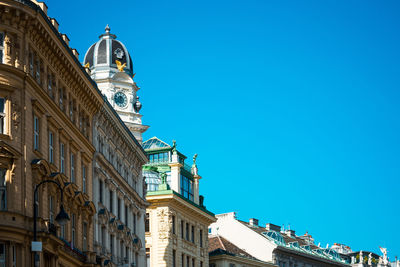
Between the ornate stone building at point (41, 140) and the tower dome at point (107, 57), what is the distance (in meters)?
38.7

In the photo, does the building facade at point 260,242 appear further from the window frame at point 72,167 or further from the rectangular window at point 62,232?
the rectangular window at point 62,232

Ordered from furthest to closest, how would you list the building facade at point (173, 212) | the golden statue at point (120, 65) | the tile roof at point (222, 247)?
the tile roof at point (222, 247)
the golden statue at point (120, 65)
the building facade at point (173, 212)

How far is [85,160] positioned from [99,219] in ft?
14.0

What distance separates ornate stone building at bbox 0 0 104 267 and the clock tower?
124ft

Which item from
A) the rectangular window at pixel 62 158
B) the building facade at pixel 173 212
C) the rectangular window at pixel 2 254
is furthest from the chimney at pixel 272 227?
the rectangular window at pixel 2 254

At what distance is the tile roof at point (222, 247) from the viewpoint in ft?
325

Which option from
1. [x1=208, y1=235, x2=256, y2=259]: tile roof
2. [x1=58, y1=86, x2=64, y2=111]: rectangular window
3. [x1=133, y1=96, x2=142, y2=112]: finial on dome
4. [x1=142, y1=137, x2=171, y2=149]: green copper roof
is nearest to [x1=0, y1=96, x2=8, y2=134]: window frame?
[x1=58, y1=86, x2=64, y2=111]: rectangular window

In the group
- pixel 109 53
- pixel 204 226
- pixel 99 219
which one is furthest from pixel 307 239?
pixel 99 219

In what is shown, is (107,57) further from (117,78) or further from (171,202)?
(171,202)

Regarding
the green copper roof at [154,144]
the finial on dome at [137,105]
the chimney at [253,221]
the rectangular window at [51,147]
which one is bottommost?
the rectangular window at [51,147]

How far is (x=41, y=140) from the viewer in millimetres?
44250

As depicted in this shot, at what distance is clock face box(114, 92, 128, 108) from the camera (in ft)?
298

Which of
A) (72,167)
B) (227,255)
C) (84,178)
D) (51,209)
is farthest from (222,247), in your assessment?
→ (51,209)

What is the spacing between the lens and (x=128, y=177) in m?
66.8
